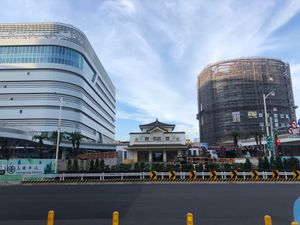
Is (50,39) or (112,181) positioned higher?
(50,39)

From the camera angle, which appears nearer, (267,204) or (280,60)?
(267,204)

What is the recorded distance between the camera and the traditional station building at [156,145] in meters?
52.9

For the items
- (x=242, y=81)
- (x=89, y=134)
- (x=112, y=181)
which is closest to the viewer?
(x=112, y=181)

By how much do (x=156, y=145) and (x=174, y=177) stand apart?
74.5ft

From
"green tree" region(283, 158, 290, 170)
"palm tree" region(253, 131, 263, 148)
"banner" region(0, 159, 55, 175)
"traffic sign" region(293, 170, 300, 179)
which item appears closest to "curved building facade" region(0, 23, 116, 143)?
"banner" region(0, 159, 55, 175)

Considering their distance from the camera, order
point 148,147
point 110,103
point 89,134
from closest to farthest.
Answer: point 148,147
point 89,134
point 110,103

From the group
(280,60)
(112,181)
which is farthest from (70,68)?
(280,60)

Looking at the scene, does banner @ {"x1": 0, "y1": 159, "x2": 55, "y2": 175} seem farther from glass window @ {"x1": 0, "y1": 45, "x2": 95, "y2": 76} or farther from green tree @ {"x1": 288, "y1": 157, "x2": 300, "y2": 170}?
glass window @ {"x1": 0, "y1": 45, "x2": 95, "y2": 76}

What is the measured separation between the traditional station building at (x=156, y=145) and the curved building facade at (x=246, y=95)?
4848cm

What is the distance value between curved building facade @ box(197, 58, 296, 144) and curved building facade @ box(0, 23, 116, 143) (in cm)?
5155

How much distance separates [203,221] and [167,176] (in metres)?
22.6

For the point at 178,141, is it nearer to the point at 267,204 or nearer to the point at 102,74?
the point at 267,204

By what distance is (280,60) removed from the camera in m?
107

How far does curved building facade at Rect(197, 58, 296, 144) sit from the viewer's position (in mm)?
99312
